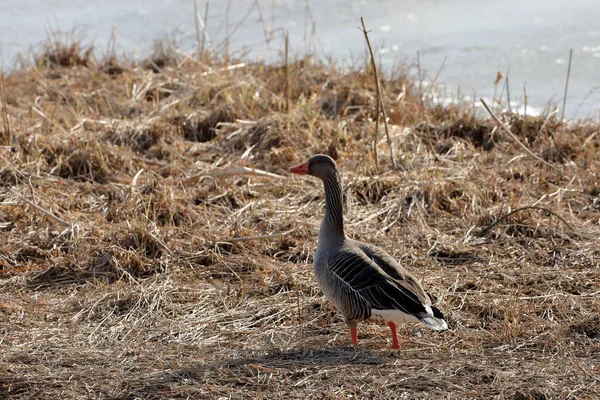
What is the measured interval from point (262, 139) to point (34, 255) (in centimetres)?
274

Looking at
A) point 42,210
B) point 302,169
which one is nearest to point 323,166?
point 302,169

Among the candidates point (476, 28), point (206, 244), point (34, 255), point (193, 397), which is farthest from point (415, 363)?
point (476, 28)

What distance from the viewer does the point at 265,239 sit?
6.79 metres

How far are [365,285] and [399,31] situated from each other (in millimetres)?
9492

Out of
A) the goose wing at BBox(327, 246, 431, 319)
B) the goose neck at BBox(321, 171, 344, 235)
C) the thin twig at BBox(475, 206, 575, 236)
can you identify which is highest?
the goose neck at BBox(321, 171, 344, 235)

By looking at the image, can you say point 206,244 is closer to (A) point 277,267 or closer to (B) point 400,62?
(A) point 277,267

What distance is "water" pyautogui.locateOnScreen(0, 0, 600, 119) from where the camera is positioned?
11.6 m

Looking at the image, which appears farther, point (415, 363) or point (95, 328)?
point (95, 328)

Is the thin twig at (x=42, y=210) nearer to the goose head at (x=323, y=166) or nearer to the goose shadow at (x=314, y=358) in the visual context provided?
the goose head at (x=323, y=166)

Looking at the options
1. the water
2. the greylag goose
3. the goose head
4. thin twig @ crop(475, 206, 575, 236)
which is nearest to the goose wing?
the greylag goose

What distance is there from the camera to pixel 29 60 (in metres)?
11.1

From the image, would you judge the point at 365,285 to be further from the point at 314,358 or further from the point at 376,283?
the point at 314,358

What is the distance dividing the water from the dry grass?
72.8 inches

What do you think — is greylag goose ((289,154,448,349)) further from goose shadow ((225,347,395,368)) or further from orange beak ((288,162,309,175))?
A: orange beak ((288,162,309,175))
